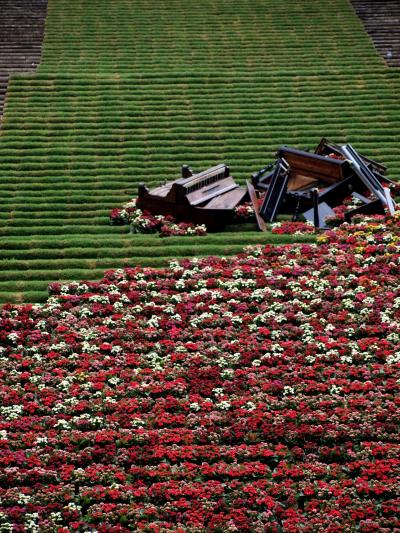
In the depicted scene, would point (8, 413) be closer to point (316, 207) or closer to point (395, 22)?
point (316, 207)

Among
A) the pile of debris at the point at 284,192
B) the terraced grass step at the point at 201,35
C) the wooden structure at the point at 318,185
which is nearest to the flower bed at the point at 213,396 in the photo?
the wooden structure at the point at 318,185

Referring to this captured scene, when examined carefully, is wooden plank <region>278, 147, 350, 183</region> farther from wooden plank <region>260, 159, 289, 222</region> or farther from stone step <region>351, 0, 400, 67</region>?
stone step <region>351, 0, 400, 67</region>

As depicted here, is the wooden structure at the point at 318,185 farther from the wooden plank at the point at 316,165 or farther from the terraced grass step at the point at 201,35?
the terraced grass step at the point at 201,35

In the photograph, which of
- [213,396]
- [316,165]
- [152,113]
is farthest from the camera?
[152,113]

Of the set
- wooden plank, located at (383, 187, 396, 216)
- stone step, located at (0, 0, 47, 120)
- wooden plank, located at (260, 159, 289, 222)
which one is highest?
stone step, located at (0, 0, 47, 120)

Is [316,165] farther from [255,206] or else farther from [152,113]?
[152,113]

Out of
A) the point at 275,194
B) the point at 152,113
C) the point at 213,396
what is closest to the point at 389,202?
the point at 275,194

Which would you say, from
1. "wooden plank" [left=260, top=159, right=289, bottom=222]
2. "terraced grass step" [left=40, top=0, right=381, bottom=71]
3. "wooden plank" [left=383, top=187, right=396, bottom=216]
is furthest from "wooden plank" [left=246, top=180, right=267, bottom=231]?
"terraced grass step" [left=40, top=0, right=381, bottom=71]
